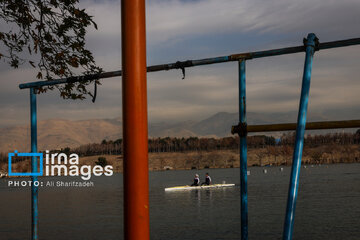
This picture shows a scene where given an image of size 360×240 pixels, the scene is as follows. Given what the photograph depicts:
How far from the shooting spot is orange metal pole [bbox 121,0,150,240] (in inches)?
109

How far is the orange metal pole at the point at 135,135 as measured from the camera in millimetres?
2777

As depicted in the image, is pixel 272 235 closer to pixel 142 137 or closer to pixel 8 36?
pixel 8 36

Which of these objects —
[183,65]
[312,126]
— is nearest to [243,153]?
[312,126]

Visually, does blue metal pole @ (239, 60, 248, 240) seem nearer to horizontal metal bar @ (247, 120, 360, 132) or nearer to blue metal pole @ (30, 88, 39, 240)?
horizontal metal bar @ (247, 120, 360, 132)

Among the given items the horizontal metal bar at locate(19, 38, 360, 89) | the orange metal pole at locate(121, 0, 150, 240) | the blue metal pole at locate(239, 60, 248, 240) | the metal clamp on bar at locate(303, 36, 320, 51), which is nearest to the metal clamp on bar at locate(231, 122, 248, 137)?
the blue metal pole at locate(239, 60, 248, 240)

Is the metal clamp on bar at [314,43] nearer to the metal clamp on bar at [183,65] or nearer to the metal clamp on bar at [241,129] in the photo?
the metal clamp on bar at [241,129]

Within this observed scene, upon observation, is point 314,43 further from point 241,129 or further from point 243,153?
point 243,153

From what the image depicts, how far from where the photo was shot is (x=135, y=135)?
2.78m

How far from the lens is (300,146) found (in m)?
3.07

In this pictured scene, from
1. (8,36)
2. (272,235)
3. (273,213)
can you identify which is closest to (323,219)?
(273,213)

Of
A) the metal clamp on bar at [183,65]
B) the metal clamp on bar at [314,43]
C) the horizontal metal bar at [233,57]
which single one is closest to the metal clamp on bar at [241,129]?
the horizontal metal bar at [233,57]

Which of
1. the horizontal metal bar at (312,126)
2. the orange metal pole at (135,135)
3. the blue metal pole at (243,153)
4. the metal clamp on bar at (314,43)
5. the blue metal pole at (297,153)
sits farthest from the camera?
the blue metal pole at (243,153)

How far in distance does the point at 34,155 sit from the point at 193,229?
5072 centimetres

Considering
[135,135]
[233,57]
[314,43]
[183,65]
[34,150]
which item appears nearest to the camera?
[135,135]
